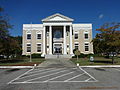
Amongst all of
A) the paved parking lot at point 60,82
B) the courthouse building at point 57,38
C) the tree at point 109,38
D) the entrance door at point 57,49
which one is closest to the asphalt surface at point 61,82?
the paved parking lot at point 60,82

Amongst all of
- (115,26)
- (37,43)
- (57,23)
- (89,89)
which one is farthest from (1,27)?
(37,43)

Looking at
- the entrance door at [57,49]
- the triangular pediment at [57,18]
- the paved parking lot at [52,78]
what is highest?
the triangular pediment at [57,18]

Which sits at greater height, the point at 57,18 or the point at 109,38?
the point at 57,18

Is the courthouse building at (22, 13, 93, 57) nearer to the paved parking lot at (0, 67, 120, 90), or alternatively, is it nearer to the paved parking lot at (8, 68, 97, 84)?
the paved parking lot at (8, 68, 97, 84)

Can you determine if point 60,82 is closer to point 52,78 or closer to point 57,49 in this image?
point 52,78

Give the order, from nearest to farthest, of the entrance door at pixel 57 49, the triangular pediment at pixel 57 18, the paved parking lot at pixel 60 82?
the paved parking lot at pixel 60 82, the triangular pediment at pixel 57 18, the entrance door at pixel 57 49

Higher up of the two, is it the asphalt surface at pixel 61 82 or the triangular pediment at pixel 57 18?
the triangular pediment at pixel 57 18

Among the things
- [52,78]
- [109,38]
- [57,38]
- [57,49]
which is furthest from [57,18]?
[52,78]

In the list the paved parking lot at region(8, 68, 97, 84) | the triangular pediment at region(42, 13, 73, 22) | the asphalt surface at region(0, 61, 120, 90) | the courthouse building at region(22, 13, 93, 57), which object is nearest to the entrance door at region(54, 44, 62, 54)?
the courthouse building at region(22, 13, 93, 57)

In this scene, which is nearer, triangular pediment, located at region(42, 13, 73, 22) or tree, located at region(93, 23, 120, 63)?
tree, located at region(93, 23, 120, 63)

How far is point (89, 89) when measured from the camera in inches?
282

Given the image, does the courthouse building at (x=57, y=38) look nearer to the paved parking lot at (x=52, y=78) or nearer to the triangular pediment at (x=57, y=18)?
the triangular pediment at (x=57, y=18)

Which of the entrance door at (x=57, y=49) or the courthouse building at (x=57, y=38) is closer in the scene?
the entrance door at (x=57, y=49)

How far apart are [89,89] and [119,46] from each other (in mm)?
16365
